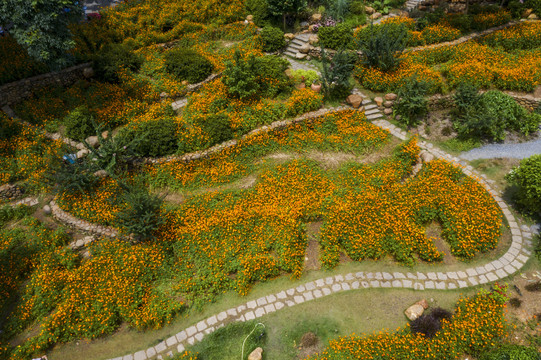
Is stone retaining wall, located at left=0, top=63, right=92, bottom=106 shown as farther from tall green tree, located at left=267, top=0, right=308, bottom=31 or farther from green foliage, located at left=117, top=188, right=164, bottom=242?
tall green tree, located at left=267, top=0, right=308, bottom=31

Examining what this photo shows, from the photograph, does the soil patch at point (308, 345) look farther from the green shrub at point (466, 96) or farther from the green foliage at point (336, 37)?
the green foliage at point (336, 37)

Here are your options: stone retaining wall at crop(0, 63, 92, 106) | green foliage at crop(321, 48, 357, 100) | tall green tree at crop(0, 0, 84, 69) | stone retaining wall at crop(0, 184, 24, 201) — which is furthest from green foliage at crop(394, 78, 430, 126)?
stone retaining wall at crop(0, 184, 24, 201)

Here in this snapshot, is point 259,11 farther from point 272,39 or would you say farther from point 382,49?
point 382,49

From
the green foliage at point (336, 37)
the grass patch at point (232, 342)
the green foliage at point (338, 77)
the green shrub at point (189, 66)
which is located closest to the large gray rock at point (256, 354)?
the grass patch at point (232, 342)

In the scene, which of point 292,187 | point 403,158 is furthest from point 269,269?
point 403,158

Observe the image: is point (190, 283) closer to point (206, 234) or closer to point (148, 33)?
point (206, 234)

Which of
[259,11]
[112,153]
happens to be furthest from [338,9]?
[112,153]
